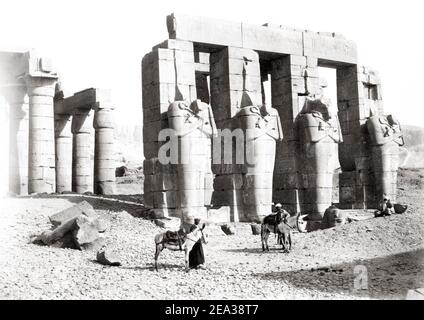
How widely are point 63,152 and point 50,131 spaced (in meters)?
4.52

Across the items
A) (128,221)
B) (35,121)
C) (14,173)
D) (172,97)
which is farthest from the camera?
(14,173)

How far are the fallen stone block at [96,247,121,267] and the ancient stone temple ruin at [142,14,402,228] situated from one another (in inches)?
184

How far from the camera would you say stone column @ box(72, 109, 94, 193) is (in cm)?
2345

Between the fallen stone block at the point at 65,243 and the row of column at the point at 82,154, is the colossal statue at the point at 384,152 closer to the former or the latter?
the row of column at the point at 82,154

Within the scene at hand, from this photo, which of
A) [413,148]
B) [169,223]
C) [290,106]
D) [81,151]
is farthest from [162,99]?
[413,148]

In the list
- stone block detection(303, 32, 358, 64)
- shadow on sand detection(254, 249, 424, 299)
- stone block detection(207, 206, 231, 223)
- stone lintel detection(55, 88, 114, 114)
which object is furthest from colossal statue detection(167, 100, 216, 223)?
stone lintel detection(55, 88, 114, 114)

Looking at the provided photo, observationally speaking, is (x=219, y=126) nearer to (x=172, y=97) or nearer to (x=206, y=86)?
(x=172, y=97)

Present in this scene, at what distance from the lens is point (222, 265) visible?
10.3 meters

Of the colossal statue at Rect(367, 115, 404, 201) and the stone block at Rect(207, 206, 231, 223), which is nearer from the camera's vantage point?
the stone block at Rect(207, 206, 231, 223)

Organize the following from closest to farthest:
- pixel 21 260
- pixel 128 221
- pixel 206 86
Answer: pixel 21 260 < pixel 128 221 < pixel 206 86

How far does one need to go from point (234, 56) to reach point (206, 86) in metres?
4.56

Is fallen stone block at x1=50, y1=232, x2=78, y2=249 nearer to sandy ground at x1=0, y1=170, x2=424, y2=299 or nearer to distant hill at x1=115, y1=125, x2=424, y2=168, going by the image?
sandy ground at x1=0, y1=170, x2=424, y2=299

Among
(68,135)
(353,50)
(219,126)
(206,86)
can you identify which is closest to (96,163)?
(68,135)

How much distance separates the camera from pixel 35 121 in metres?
19.4
